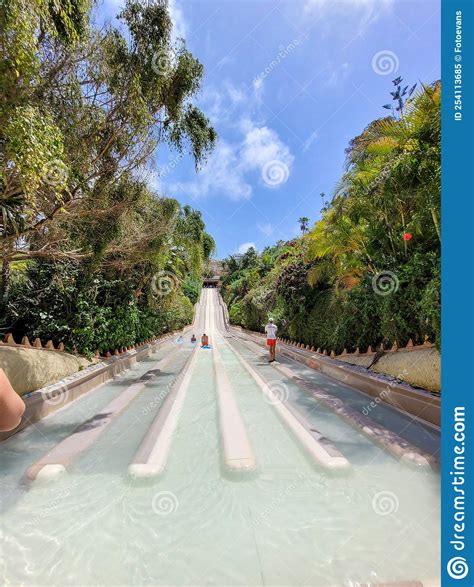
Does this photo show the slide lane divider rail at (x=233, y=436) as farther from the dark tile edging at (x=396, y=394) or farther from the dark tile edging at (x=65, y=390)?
the dark tile edging at (x=65, y=390)

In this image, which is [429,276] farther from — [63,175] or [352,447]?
[63,175]

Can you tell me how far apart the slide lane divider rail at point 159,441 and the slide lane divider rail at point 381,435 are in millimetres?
2759

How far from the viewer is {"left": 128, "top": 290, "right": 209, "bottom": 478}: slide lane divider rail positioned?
326 cm

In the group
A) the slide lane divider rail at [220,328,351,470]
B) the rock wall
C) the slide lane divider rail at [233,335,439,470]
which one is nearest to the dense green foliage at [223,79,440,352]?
the slide lane divider rail at [233,335,439,470]

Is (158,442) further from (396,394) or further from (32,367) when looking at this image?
(396,394)

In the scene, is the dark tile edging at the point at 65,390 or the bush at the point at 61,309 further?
the bush at the point at 61,309

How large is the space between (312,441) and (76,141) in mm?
6177

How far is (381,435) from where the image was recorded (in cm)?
401

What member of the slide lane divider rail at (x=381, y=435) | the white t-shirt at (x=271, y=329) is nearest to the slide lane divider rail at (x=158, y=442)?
the slide lane divider rail at (x=381, y=435)

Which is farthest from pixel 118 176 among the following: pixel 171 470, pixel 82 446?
pixel 171 470

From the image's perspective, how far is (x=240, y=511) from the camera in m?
2.69

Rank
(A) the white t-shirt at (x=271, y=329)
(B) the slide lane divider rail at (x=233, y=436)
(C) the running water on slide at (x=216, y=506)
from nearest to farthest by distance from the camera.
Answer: (C) the running water on slide at (x=216, y=506) → (B) the slide lane divider rail at (x=233, y=436) → (A) the white t-shirt at (x=271, y=329)

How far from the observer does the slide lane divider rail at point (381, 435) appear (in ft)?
10.9

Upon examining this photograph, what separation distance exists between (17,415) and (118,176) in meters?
6.45
